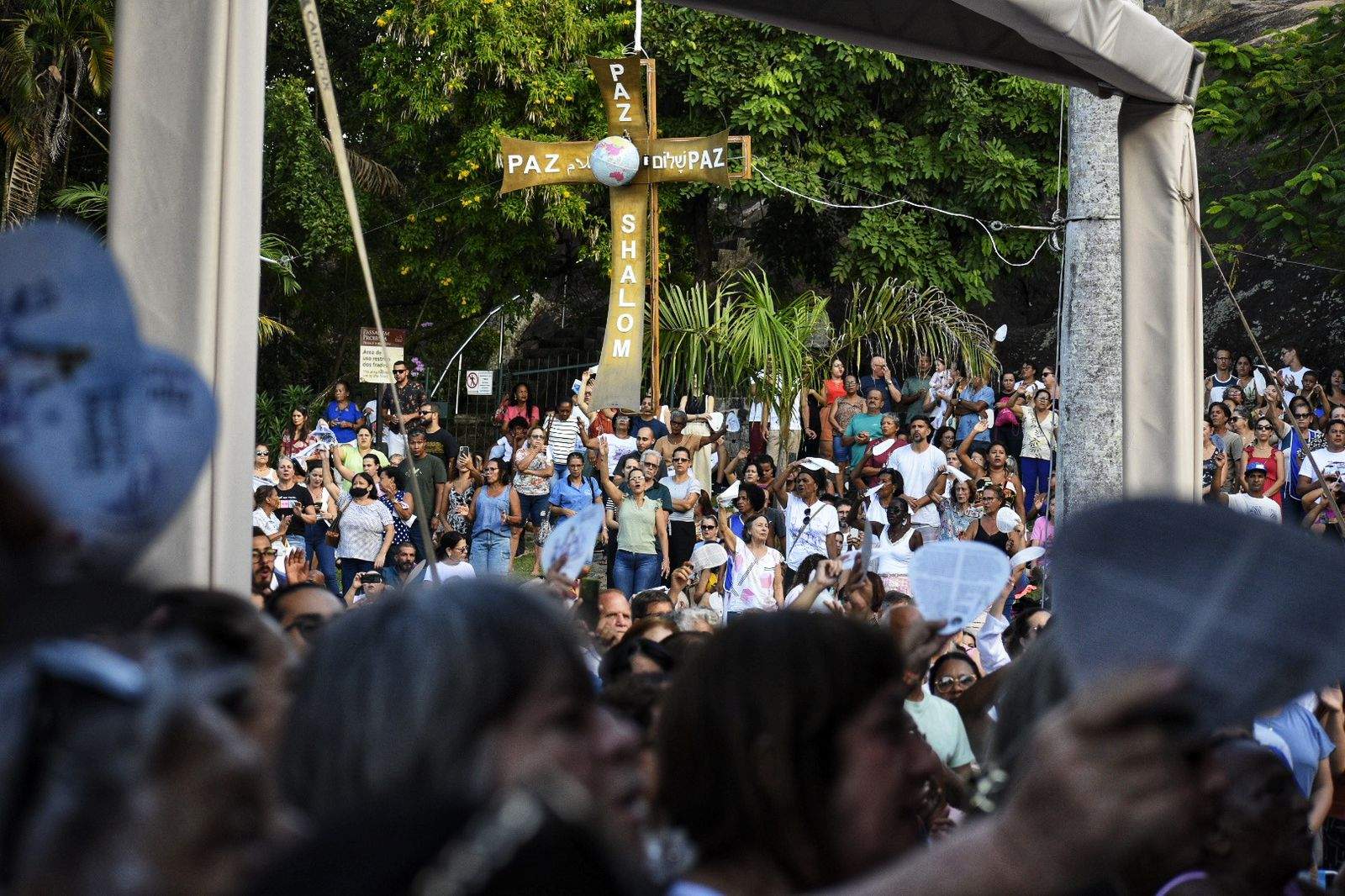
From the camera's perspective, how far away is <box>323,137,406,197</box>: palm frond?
2367 centimetres

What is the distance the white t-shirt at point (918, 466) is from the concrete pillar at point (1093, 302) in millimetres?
5639

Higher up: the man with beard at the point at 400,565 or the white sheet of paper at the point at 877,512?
the white sheet of paper at the point at 877,512

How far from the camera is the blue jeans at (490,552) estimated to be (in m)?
12.0

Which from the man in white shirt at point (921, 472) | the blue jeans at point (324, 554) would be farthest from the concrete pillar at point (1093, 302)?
the blue jeans at point (324, 554)

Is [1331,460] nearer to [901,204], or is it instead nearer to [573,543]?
[573,543]

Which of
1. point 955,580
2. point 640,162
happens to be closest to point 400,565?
point 640,162

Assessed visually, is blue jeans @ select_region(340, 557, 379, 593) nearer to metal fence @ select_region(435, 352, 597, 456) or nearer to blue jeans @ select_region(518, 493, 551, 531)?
blue jeans @ select_region(518, 493, 551, 531)

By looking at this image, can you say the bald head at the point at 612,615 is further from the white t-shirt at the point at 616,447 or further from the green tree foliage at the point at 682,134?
the green tree foliage at the point at 682,134

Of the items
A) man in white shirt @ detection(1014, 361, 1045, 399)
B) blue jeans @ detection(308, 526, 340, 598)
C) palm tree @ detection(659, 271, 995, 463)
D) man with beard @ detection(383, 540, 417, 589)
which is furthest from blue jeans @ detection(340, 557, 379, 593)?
man in white shirt @ detection(1014, 361, 1045, 399)

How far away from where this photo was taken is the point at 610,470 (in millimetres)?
13305

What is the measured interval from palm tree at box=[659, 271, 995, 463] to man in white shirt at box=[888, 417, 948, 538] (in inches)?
140

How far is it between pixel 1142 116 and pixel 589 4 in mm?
20484

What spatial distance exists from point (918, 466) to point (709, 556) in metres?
3.16

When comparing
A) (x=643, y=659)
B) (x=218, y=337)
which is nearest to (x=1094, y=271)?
(x=643, y=659)
